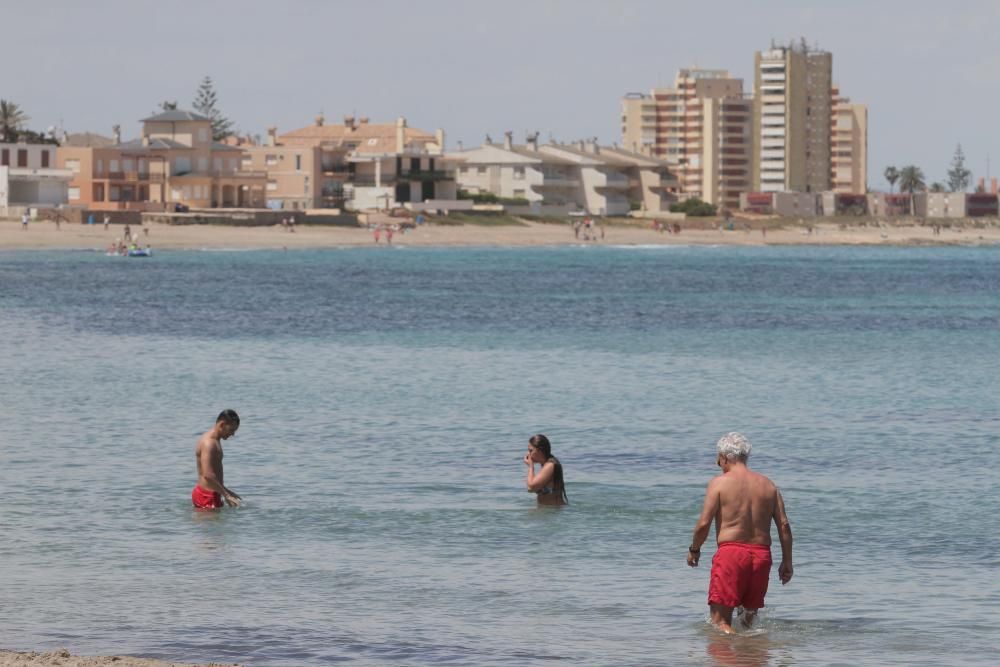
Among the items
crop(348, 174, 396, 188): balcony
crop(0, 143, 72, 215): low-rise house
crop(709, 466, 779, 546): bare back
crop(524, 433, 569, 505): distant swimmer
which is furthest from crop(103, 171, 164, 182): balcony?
crop(709, 466, 779, 546): bare back

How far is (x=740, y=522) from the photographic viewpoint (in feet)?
43.0

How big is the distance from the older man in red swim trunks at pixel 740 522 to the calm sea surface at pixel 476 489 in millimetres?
689

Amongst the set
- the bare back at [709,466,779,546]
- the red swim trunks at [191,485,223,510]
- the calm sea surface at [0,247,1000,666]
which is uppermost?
the bare back at [709,466,779,546]

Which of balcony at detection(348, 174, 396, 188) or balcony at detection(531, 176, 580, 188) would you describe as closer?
balcony at detection(348, 174, 396, 188)

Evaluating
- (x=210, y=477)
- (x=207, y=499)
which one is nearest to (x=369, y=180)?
(x=207, y=499)

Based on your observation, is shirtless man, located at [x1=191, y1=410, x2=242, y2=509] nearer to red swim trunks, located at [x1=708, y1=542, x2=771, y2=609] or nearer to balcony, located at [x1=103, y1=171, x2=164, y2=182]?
red swim trunks, located at [x1=708, y1=542, x2=771, y2=609]

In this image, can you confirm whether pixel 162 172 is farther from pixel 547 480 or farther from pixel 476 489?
pixel 547 480

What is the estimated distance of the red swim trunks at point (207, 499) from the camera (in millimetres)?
20266

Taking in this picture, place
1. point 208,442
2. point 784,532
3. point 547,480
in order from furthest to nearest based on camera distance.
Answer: point 547,480, point 208,442, point 784,532

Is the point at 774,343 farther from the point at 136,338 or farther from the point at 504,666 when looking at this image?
the point at 504,666

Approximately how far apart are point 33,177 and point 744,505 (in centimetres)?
12844

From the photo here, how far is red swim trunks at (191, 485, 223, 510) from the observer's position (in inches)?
798

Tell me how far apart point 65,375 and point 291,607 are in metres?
23.3

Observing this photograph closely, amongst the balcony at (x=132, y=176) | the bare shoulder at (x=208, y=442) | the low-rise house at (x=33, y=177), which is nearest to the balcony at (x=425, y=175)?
the balcony at (x=132, y=176)
